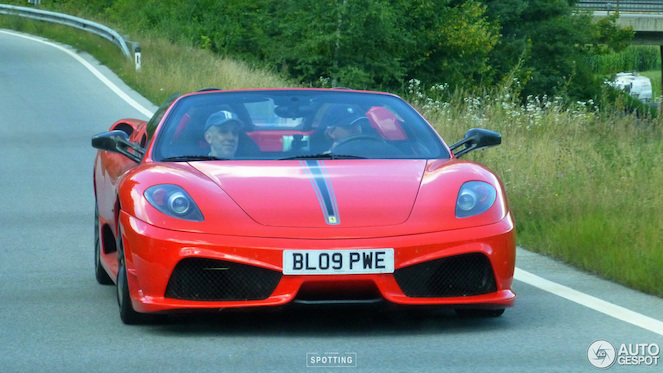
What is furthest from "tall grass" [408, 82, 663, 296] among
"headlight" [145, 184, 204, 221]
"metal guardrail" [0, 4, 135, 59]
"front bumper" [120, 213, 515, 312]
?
"metal guardrail" [0, 4, 135, 59]

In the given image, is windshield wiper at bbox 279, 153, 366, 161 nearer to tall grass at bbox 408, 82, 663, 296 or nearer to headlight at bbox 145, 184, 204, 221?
headlight at bbox 145, 184, 204, 221

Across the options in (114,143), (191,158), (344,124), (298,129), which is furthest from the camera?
(298,129)

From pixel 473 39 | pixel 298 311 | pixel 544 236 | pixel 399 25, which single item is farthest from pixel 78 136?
pixel 473 39

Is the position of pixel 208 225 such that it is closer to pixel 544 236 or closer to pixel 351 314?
pixel 351 314

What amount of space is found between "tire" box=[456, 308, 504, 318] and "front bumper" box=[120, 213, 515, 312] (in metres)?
0.27

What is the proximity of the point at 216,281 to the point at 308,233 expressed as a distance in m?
0.47

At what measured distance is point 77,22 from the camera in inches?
1329

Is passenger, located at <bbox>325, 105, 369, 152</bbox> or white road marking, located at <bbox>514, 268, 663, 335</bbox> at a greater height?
passenger, located at <bbox>325, 105, 369, 152</bbox>

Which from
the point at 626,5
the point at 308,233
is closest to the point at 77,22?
the point at 308,233

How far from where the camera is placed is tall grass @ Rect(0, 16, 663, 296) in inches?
294

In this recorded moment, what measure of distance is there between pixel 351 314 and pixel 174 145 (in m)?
1.29

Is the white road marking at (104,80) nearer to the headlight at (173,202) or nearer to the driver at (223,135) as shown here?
the driver at (223,135)

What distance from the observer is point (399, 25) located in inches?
1663

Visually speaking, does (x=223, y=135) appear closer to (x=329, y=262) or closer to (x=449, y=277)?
(x=329, y=262)
